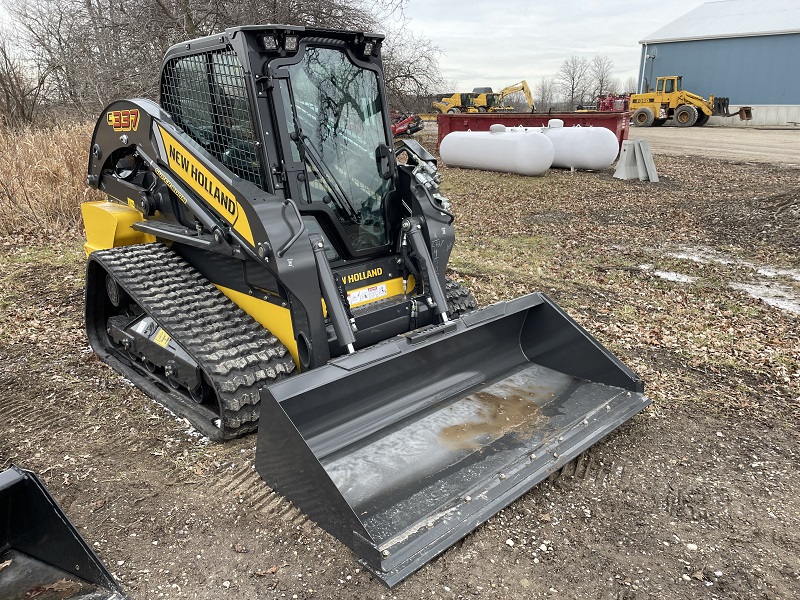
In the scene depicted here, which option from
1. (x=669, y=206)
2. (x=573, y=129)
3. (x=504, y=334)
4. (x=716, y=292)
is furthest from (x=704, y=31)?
(x=504, y=334)

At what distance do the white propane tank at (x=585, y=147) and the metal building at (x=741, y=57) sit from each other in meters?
22.5

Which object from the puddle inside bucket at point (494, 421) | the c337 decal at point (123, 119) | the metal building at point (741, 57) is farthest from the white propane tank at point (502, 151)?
the metal building at point (741, 57)

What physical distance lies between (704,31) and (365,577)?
4449 centimetres

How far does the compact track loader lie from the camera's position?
305 cm

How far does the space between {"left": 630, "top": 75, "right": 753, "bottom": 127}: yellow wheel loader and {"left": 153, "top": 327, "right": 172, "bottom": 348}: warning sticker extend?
97.1 ft

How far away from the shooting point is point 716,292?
20.9 ft

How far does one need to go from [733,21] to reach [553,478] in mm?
44711

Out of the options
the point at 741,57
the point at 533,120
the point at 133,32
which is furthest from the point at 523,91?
the point at 741,57

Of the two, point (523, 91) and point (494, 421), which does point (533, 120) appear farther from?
point (494, 421)

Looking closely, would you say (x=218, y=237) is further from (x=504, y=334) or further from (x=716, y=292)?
(x=716, y=292)

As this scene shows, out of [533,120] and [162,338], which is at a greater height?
[162,338]

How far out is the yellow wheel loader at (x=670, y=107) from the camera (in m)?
29.2

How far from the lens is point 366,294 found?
4031mm

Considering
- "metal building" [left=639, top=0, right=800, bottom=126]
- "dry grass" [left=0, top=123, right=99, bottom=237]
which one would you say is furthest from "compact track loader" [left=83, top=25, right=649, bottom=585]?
"metal building" [left=639, top=0, right=800, bottom=126]
